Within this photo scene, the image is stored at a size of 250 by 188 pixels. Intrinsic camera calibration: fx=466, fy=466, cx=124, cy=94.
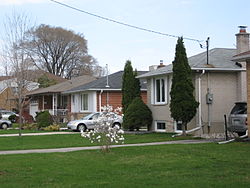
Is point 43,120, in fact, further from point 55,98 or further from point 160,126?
point 55,98

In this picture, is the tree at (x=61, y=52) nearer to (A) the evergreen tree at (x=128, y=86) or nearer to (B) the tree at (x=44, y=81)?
(B) the tree at (x=44, y=81)

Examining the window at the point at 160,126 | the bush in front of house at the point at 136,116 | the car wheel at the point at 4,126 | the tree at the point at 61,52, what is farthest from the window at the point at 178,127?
the tree at the point at 61,52

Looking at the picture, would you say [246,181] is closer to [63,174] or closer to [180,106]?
[63,174]

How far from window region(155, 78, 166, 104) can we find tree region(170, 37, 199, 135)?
3939 mm

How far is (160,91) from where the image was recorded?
27.0 m

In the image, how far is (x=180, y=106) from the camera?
22328 mm

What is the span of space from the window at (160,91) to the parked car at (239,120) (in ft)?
23.5

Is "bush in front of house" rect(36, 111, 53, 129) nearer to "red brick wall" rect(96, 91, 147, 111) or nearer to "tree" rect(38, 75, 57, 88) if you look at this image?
"red brick wall" rect(96, 91, 147, 111)

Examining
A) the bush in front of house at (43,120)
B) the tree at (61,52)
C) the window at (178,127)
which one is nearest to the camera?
the window at (178,127)

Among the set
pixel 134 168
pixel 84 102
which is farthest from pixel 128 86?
pixel 134 168

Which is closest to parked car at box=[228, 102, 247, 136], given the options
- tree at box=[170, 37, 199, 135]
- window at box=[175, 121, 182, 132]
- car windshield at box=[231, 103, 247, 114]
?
car windshield at box=[231, 103, 247, 114]

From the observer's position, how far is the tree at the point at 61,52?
7200 cm

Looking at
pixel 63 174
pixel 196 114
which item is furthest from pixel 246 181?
pixel 196 114

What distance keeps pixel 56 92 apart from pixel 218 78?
74.6 feet
